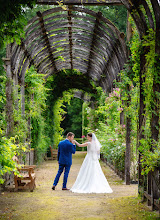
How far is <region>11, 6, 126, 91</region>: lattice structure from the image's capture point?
9.76m

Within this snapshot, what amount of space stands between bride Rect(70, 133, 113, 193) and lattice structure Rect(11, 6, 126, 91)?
2697 millimetres

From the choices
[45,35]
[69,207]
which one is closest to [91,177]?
[69,207]

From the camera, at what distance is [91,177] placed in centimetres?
855

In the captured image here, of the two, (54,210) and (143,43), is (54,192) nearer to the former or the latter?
(54,210)

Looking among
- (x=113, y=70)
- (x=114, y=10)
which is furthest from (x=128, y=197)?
(x=114, y=10)

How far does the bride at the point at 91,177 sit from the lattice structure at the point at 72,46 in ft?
8.85

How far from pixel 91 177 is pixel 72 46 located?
276 inches

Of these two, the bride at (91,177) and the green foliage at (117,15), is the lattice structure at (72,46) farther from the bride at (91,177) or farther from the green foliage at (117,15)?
A: the green foliage at (117,15)

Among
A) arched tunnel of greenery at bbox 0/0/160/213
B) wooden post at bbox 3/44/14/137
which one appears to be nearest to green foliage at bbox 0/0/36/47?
arched tunnel of greenery at bbox 0/0/160/213

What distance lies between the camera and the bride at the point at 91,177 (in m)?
8.27

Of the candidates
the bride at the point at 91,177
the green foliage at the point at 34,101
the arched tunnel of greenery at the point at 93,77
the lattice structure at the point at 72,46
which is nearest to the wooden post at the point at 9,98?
the arched tunnel of greenery at the point at 93,77

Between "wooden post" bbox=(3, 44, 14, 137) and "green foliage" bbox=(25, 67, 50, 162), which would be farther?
"green foliage" bbox=(25, 67, 50, 162)

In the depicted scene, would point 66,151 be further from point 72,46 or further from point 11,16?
point 72,46

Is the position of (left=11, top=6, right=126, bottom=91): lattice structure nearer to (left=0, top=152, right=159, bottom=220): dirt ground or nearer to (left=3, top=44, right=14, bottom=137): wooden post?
(left=3, top=44, right=14, bottom=137): wooden post
